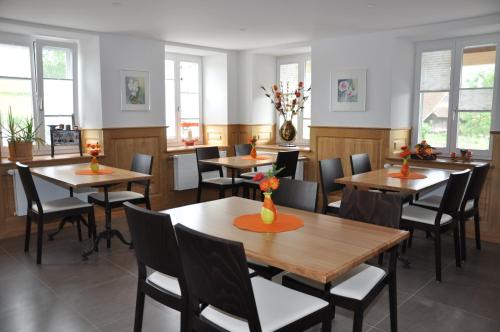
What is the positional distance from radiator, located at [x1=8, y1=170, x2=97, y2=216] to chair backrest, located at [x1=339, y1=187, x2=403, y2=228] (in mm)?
3429

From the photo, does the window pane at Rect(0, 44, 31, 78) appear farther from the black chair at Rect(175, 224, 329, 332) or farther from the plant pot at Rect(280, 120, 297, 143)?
the black chair at Rect(175, 224, 329, 332)

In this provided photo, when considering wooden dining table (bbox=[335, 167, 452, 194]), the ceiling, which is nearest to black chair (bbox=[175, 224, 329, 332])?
wooden dining table (bbox=[335, 167, 452, 194])

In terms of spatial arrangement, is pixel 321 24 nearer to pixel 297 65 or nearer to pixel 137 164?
pixel 297 65

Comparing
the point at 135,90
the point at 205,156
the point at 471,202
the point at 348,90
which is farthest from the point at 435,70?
the point at 135,90

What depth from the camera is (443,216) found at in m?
3.54

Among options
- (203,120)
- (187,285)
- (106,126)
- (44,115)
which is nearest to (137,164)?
(106,126)

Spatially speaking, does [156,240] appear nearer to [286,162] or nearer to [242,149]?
[286,162]

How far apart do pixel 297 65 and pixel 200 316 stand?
17.1 feet

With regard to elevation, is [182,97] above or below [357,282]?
above

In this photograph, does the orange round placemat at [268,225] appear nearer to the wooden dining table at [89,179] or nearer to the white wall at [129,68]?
the wooden dining table at [89,179]

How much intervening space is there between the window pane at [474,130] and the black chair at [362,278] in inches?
118

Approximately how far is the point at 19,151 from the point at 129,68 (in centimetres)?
161

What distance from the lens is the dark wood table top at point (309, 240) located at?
1.70 meters

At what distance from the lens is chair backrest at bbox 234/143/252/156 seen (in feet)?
18.6
